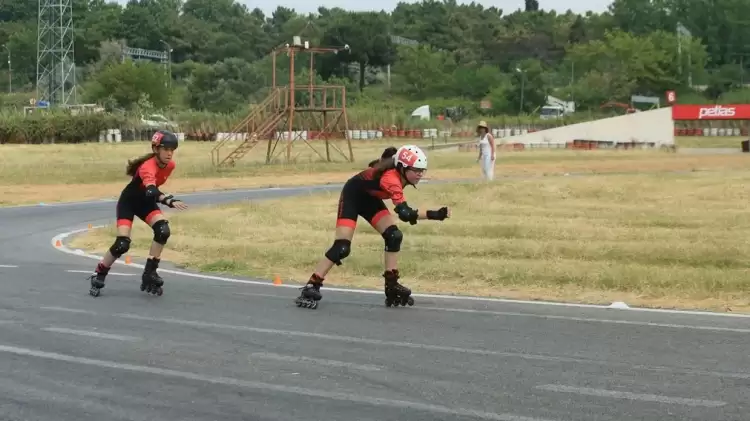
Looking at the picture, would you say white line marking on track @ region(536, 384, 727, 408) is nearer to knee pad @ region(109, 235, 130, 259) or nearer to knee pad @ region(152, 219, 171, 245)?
knee pad @ region(152, 219, 171, 245)

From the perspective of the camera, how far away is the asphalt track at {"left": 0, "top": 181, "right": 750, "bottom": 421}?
6.69 m

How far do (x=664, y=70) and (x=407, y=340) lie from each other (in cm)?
8488

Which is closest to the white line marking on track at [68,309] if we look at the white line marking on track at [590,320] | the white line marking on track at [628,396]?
the white line marking on track at [590,320]

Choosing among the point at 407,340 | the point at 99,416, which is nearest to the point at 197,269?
the point at 407,340

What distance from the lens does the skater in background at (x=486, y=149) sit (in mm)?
27250

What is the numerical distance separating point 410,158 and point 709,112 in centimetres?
4655

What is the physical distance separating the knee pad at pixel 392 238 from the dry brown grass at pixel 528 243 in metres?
1.85

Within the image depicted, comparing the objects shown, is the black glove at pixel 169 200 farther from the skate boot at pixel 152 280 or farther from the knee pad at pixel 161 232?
the skate boot at pixel 152 280

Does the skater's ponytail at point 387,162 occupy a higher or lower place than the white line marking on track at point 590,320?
higher

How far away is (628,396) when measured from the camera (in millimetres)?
6875

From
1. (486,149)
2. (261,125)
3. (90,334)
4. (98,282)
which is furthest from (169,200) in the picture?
(261,125)

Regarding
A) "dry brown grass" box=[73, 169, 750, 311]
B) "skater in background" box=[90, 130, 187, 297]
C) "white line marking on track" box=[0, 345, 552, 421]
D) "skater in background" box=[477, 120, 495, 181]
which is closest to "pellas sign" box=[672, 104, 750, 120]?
"skater in background" box=[477, 120, 495, 181]

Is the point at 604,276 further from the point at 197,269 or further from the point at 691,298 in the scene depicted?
the point at 197,269

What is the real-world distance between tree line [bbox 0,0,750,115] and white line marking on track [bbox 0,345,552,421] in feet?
248
